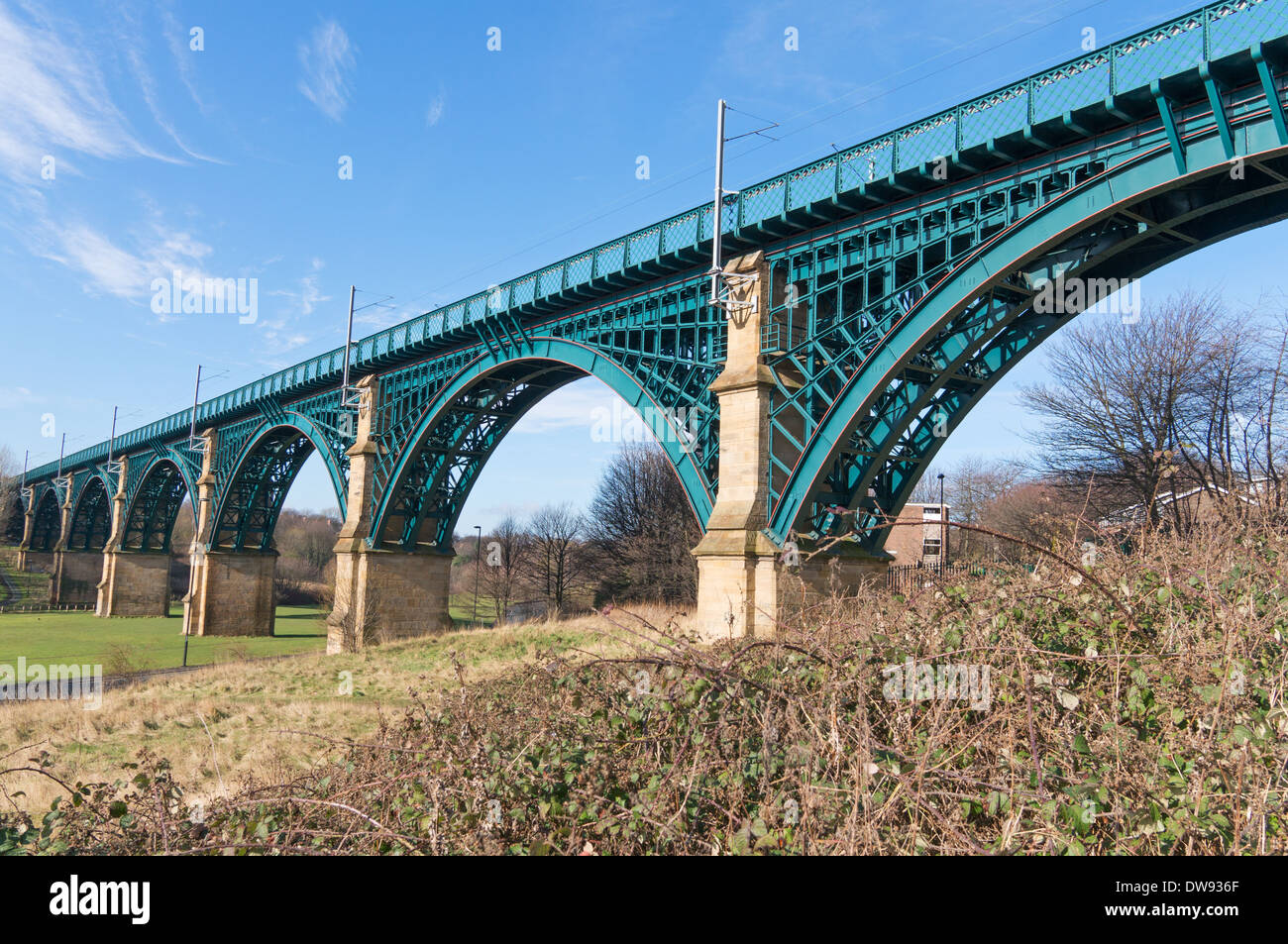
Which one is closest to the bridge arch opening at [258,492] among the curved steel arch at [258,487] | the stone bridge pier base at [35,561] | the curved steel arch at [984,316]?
the curved steel arch at [258,487]

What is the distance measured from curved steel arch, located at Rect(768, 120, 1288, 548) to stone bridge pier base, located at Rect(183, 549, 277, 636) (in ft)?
136

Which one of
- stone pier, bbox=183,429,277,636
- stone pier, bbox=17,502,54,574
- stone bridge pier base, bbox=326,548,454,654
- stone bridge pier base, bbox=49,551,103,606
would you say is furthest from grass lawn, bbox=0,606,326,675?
stone pier, bbox=17,502,54,574

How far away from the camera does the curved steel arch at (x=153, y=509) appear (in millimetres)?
61375

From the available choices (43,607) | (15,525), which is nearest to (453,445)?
(43,607)

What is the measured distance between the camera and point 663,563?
41719 mm

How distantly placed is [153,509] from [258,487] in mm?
20317

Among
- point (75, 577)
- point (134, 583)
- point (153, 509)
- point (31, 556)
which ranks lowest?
point (75, 577)

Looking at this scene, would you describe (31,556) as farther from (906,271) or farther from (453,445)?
(906,271)

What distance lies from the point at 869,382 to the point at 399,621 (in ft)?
80.7

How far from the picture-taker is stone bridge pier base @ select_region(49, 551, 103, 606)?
252 feet

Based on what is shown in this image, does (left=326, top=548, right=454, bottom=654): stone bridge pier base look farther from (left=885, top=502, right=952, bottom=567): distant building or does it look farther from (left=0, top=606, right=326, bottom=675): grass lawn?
(left=885, top=502, right=952, bottom=567): distant building

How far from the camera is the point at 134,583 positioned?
63.4 metres
